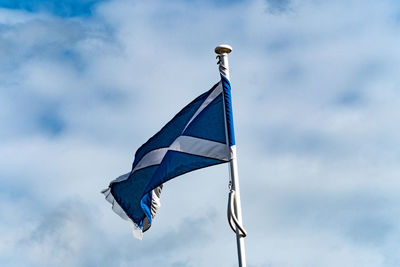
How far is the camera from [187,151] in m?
24.1

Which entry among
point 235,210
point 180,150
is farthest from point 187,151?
point 235,210

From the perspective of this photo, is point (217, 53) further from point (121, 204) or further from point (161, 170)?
point (121, 204)

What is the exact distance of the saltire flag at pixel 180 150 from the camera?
23.8 metres

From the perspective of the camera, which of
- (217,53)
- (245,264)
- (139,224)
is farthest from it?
(139,224)

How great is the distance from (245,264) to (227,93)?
593 cm

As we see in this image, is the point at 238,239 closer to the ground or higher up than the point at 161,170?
closer to the ground

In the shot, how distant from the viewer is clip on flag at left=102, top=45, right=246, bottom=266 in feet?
77.6

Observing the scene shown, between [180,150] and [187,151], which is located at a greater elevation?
[180,150]

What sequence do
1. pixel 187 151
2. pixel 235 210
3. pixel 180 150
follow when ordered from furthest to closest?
pixel 180 150, pixel 187 151, pixel 235 210

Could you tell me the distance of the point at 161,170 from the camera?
24.5 m

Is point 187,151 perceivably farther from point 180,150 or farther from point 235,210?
point 235,210

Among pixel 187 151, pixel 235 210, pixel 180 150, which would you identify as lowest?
pixel 235 210

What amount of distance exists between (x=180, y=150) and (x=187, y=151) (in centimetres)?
31

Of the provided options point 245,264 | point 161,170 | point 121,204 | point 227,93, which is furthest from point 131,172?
point 245,264
